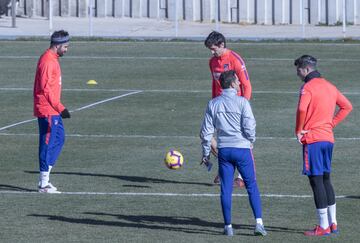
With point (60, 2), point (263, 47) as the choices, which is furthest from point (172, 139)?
point (60, 2)

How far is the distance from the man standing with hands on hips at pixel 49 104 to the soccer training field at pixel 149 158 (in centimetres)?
44

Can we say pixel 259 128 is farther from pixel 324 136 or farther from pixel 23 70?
pixel 23 70

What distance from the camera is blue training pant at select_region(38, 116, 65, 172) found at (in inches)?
615

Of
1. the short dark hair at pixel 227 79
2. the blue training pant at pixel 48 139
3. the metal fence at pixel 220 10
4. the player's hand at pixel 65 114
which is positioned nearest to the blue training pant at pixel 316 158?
the short dark hair at pixel 227 79

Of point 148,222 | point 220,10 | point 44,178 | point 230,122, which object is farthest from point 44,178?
point 220,10

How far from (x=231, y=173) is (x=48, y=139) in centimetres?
371

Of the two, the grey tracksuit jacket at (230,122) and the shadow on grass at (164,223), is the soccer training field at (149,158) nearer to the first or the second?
the shadow on grass at (164,223)

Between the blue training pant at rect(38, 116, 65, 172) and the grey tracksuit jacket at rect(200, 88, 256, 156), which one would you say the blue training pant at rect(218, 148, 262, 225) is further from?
the blue training pant at rect(38, 116, 65, 172)

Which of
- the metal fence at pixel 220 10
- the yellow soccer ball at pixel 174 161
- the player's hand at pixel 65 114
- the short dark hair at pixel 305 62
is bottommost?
the yellow soccer ball at pixel 174 161

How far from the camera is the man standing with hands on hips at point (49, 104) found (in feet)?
50.8

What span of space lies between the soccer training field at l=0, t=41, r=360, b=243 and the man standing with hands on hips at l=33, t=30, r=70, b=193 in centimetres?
44

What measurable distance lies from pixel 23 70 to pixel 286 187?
671 inches

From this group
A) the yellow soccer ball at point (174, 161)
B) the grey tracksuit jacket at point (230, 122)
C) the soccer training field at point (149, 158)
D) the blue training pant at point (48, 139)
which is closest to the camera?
the grey tracksuit jacket at point (230, 122)

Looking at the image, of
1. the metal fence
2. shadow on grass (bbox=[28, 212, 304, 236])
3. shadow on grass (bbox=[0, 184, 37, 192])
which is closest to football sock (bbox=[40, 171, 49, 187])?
shadow on grass (bbox=[0, 184, 37, 192])
